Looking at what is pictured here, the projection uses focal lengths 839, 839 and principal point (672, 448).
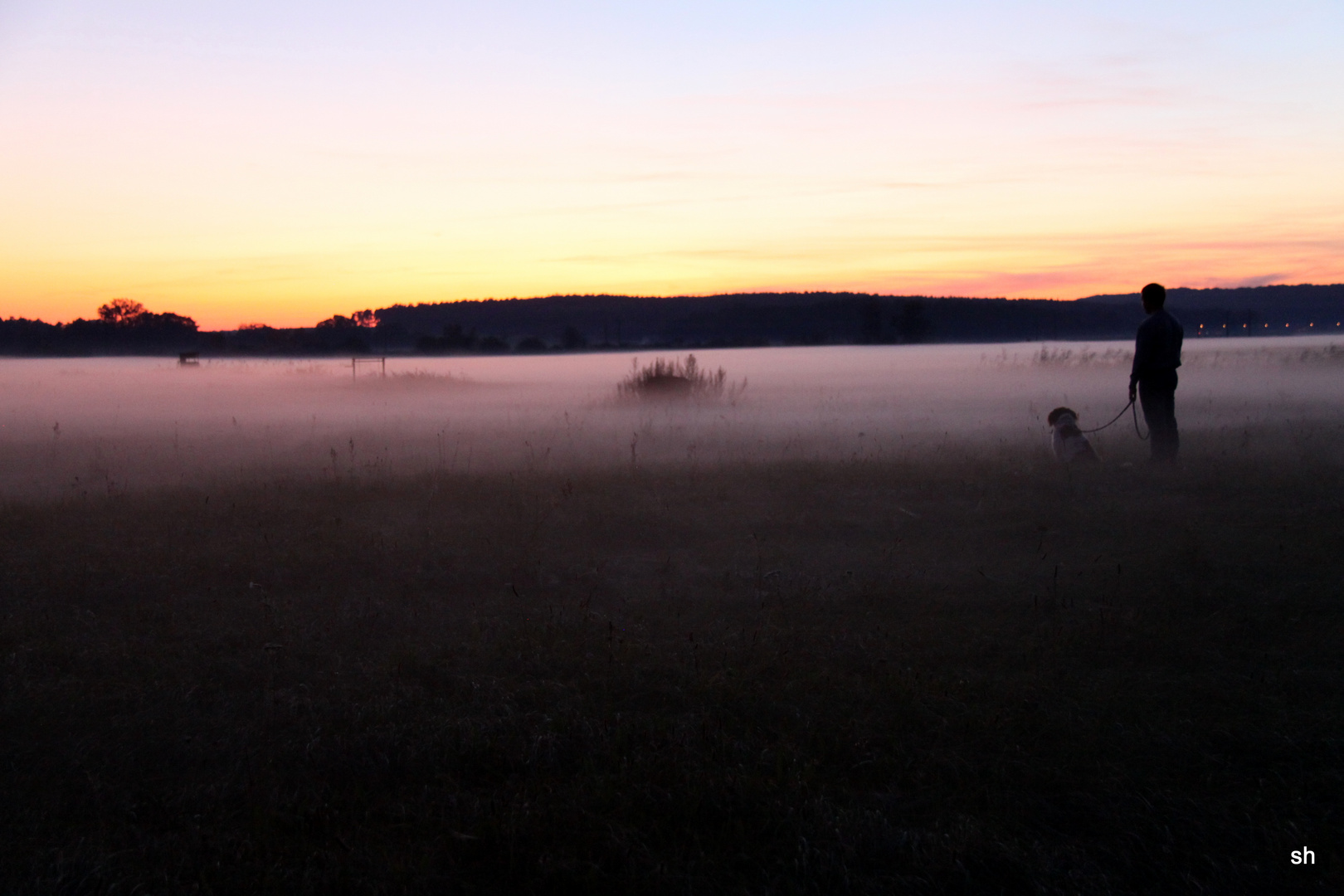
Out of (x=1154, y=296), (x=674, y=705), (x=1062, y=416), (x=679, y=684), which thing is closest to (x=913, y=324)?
(x=1062, y=416)

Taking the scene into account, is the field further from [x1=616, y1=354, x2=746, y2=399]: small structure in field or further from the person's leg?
[x1=616, y1=354, x2=746, y2=399]: small structure in field

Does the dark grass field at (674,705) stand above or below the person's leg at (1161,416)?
below

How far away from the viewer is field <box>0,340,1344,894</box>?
305cm

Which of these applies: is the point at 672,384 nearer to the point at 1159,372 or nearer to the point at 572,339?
the point at 1159,372

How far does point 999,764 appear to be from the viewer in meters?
3.63

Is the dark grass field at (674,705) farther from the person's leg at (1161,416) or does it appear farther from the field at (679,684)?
the person's leg at (1161,416)

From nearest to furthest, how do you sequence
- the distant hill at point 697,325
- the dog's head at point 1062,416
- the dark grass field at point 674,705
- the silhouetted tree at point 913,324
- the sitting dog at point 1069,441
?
the dark grass field at point 674,705 → the sitting dog at point 1069,441 → the dog's head at point 1062,416 → the distant hill at point 697,325 → the silhouetted tree at point 913,324

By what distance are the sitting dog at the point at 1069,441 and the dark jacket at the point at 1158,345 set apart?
0.94m

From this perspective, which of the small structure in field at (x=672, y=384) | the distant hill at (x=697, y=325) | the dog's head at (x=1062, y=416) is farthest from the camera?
the distant hill at (x=697, y=325)

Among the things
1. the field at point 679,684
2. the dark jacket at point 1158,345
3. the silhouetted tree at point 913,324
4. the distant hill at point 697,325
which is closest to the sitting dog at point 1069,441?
the field at point 679,684

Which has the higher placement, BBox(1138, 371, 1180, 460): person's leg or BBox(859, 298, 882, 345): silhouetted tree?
BBox(859, 298, 882, 345): silhouetted tree

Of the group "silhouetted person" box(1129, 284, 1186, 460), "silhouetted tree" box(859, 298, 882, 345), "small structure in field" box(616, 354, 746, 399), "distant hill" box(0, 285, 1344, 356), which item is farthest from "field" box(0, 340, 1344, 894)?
"silhouetted tree" box(859, 298, 882, 345)

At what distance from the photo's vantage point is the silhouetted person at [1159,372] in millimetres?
10406

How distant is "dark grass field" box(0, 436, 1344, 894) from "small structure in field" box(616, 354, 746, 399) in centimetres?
1477
